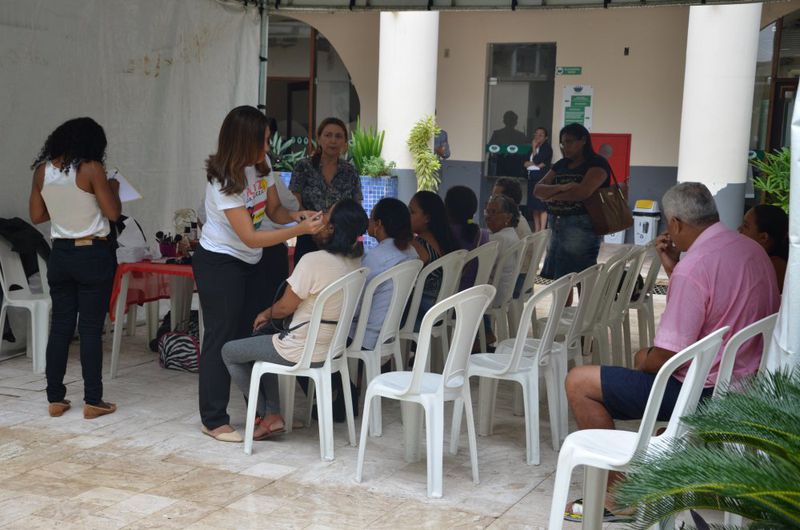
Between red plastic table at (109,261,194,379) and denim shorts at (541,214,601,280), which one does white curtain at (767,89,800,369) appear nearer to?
red plastic table at (109,261,194,379)

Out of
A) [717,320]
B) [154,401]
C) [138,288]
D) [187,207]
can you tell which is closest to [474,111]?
[187,207]

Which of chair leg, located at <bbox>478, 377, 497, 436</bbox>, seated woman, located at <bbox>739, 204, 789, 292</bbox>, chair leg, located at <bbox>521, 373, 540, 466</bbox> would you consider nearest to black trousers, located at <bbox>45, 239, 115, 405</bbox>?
chair leg, located at <bbox>478, 377, 497, 436</bbox>

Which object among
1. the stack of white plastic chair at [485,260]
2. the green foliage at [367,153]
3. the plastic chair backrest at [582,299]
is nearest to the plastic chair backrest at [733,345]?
the plastic chair backrest at [582,299]

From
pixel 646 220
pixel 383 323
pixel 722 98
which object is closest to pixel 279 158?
pixel 646 220

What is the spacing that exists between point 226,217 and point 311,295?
54 cm

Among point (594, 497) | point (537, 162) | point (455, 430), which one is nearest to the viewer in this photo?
point (594, 497)

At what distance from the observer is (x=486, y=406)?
4902 mm

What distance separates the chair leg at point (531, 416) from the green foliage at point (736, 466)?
6.03ft

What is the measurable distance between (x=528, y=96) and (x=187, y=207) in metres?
8.39

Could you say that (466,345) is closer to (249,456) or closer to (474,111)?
(249,456)

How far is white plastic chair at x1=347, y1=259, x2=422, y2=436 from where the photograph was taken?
4.62 metres

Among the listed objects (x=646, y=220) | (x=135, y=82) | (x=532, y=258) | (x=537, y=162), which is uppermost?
(x=135, y=82)

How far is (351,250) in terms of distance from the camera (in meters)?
4.46

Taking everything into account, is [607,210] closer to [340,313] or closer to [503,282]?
[503,282]
